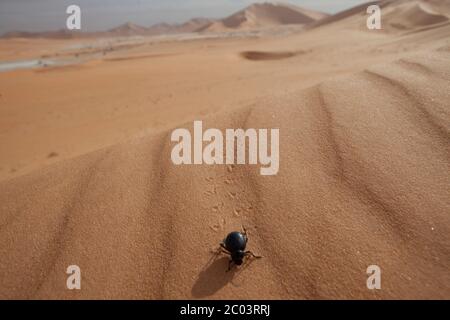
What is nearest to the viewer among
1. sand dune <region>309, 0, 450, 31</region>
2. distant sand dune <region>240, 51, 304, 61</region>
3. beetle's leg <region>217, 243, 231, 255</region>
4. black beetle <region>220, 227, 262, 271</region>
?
black beetle <region>220, 227, 262, 271</region>

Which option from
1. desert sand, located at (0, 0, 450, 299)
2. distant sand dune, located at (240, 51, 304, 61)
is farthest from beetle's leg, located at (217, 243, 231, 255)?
distant sand dune, located at (240, 51, 304, 61)

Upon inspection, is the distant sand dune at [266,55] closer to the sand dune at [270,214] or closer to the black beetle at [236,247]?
the sand dune at [270,214]

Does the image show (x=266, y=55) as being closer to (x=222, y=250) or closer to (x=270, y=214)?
(x=270, y=214)

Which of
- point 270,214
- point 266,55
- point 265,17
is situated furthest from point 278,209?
point 265,17

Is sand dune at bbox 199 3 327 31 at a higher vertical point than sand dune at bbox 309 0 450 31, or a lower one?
higher

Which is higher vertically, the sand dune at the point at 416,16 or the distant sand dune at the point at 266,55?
the sand dune at the point at 416,16

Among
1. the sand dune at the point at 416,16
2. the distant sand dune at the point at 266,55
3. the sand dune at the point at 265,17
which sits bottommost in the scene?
the distant sand dune at the point at 266,55

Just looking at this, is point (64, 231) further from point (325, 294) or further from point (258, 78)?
point (258, 78)

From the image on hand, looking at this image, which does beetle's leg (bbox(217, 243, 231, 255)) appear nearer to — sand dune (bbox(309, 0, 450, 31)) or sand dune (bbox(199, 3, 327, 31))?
sand dune (bbox(309, 0, 450, 31))

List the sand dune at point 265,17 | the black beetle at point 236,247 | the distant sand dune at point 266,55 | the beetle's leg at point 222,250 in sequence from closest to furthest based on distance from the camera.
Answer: the black beetle at point 236,247, the beetle's leg at point 222,250, the distant sand dune at point 266,55, the sand dune at point 265,17

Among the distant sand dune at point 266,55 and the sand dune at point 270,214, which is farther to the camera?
the distant sand dune at point 266,55

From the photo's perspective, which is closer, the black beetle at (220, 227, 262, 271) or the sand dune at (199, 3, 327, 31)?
the black beetle at (220, 227, 262, 271)

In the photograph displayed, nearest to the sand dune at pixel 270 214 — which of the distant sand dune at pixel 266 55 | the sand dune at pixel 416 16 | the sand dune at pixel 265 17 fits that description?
the distant sand dune at pixel 266 55
